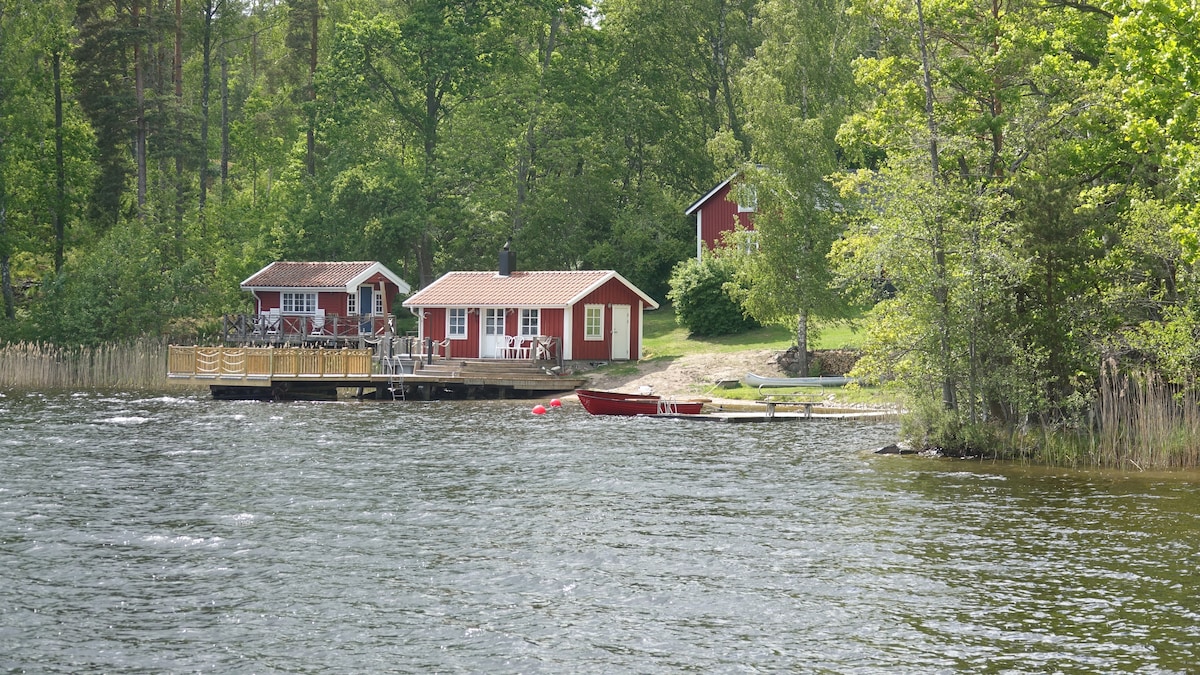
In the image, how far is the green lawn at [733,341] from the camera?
4931 cm

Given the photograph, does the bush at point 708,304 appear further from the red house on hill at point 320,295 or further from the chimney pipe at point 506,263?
the red house on hill at point 320,295

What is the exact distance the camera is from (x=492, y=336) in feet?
167

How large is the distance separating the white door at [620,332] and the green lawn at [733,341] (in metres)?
1.08

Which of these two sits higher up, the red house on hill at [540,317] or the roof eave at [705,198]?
the roof eave at [705,198]

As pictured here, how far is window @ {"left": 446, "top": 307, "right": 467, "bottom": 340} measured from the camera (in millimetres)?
51406

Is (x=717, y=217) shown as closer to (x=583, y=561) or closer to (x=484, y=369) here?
(x=484, y=369)

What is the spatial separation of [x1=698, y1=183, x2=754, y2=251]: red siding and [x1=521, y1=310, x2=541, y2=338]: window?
11.4 m

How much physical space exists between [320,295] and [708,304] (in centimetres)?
1764

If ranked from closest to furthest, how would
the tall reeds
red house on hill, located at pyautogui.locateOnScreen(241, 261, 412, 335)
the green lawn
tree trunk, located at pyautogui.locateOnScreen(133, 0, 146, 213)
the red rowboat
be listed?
the tall reeds < the red rowboat < the green lawn < red house on hill, located at pyautogui.locateOnScreen(241, 261, 412, 335) < tree trunk, located at pyautogui.locateOnScreen(133, 0, 146, 213)

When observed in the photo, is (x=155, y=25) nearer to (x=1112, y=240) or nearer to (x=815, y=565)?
(x=1112, y=240)

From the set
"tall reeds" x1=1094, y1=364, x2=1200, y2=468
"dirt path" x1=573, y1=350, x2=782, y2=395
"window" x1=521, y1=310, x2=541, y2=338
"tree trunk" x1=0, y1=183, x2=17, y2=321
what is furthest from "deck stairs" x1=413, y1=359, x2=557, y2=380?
"tall reeds" x1=1094, y1=364, x2=1200, y2=468

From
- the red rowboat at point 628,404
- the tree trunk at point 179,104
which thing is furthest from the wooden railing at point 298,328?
the red rowboat at point 628,404

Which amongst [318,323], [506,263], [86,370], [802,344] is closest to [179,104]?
[318,323]

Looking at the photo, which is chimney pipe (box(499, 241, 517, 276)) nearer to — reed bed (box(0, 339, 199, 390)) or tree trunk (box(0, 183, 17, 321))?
reed bed (box(0, 339, 199, 390))
